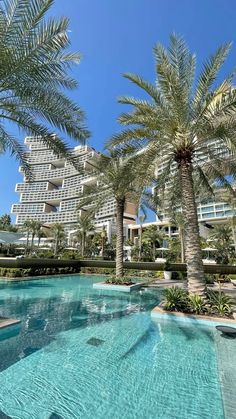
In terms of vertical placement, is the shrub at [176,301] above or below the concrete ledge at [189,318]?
above

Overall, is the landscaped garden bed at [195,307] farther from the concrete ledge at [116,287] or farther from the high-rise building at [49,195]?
the high-rise building at [49,195]

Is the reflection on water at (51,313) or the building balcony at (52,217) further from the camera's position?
the building balcony at (52,217)

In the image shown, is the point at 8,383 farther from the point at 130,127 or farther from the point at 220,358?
the point at 130,127

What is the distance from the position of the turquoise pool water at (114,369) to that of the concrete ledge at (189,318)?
0.95 feet

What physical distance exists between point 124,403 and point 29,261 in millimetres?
20128

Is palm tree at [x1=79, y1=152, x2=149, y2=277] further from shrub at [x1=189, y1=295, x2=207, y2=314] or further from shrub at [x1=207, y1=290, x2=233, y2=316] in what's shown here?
shrub at [x1=207, y1=290, x2=233, y2=316]

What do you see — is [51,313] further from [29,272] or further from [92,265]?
[92,265]

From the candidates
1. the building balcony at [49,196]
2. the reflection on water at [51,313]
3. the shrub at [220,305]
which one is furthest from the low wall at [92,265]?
the building balcony at [49,196]

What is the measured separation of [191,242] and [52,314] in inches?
231

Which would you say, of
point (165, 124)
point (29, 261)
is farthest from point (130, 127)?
point (29, 261)

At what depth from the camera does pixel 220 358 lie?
5.75 metres

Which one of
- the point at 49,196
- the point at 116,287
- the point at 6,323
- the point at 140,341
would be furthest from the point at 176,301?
the point at 49,196

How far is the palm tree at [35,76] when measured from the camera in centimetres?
622

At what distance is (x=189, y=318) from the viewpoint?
855 centimetres
